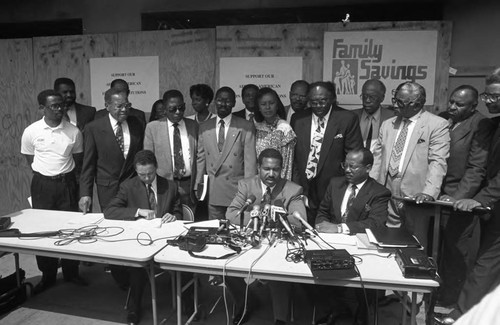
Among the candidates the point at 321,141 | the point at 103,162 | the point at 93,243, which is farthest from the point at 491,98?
the point at 103,162

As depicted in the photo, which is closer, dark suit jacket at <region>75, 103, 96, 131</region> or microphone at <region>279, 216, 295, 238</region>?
microphone at <region>279, 216, 295, 238</region>

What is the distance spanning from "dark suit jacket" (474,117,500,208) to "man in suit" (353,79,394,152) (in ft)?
3.59

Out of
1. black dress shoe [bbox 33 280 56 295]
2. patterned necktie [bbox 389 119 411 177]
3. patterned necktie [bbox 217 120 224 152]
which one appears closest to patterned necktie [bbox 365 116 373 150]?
patterned necktie [bbox 389 119 411 177]

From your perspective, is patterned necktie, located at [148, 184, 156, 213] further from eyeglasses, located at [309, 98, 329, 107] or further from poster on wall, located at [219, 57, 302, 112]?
poster on wall, located at [219, 57, 302, 112]

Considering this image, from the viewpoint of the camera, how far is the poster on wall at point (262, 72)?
5344mm

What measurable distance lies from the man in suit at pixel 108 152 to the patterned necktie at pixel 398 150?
261cm

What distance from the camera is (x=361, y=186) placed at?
3389 mm

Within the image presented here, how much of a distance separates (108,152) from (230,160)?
1247mm

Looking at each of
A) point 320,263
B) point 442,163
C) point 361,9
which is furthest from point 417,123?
point 361,9

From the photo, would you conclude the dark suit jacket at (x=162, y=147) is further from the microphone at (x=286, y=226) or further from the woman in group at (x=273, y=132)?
the microphone at (x=286, y=226)

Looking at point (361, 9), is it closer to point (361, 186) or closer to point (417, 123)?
point (417, 123)

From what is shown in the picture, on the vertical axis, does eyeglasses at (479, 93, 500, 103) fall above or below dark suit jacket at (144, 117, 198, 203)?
above

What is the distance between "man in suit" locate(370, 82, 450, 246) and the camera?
3.45 metres

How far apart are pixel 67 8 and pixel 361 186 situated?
5.51 metres
